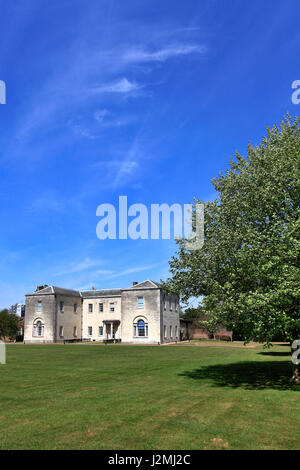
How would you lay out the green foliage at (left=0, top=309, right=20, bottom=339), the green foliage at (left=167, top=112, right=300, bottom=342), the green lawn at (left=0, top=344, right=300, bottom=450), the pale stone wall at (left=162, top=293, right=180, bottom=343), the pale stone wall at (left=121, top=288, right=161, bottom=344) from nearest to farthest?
1. the green lawn at (left=0, top=344, right=300, bottom=450)
2. the green foliage at (left=167, top=112, right=300, bottom=342)
3. the pale stone wall at (left=121, top=288, right=161, bottom=344)
4. the pale stone wall at (left=162, top=293, right=180, bottom=343)
5. the green foliage at (left=0, top=309, right=20, bottom=339)

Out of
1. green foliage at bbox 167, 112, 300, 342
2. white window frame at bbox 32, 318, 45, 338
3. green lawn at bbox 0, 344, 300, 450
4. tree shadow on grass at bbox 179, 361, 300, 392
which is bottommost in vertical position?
white window frame at bbox 32, 318, 45, 338

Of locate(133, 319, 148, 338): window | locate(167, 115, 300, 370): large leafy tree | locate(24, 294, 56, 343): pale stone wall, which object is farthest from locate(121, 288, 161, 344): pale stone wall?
locate(167, 115, 300, 370): large leafy tree

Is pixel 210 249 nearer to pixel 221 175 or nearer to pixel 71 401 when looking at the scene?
pixel 221 175

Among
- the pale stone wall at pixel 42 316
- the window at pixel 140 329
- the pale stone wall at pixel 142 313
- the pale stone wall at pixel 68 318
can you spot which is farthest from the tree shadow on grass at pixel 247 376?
the pale stone wall at pixel 68 318

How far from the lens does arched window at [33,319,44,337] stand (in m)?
70.3

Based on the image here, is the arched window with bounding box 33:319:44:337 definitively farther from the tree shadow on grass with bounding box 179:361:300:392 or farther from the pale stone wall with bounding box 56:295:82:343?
the tree shadow on grass with bounding box 179:361:300:392

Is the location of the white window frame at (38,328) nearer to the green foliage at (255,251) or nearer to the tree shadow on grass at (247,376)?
the tree shadow on grass at (247,376)

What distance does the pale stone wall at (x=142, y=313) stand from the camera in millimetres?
62438

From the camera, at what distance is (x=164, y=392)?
14.8 meters

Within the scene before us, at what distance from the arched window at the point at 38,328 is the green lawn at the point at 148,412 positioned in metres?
53.1

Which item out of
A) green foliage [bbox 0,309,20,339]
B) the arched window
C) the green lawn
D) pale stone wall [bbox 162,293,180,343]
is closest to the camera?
the green lawn

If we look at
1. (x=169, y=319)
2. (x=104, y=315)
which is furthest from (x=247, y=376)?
(x=104, y=315)

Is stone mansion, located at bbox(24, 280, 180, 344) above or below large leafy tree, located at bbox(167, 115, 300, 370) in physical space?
below
